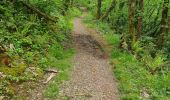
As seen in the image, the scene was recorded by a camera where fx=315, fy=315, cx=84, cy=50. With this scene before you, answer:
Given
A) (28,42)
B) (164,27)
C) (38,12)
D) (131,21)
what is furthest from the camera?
(164,27)

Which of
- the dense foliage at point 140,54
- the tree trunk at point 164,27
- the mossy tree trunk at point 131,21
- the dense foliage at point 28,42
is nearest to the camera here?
the dense foliage at point 28,42

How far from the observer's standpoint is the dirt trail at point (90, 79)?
41.8 ft

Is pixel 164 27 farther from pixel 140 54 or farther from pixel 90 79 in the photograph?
pixel 90 79

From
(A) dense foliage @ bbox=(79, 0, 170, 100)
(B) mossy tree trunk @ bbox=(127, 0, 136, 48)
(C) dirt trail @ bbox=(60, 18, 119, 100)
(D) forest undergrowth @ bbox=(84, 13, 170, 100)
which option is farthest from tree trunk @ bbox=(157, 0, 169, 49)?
(C) dirt trail @ bbox=(60, 18, 119, 100)

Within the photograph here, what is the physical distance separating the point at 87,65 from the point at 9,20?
5320 mm

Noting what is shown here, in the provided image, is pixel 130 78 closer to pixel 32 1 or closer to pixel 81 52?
pixel 81 52

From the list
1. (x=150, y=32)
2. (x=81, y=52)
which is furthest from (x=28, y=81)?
(x=150, y=32)

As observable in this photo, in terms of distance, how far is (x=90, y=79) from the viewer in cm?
1470

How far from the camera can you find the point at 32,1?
2217 cm

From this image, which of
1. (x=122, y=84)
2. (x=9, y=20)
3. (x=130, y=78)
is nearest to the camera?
(x=122, y=84)

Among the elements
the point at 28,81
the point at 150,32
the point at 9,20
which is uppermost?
the point at 9,20

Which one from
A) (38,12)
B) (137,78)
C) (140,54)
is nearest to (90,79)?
(137,78)

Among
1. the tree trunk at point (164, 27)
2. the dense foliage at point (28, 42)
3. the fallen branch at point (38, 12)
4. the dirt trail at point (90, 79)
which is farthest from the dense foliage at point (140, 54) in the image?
the fallen branch at point (38, 12)

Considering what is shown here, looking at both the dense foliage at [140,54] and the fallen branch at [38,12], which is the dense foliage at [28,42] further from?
the dense foliage at [140,54]
